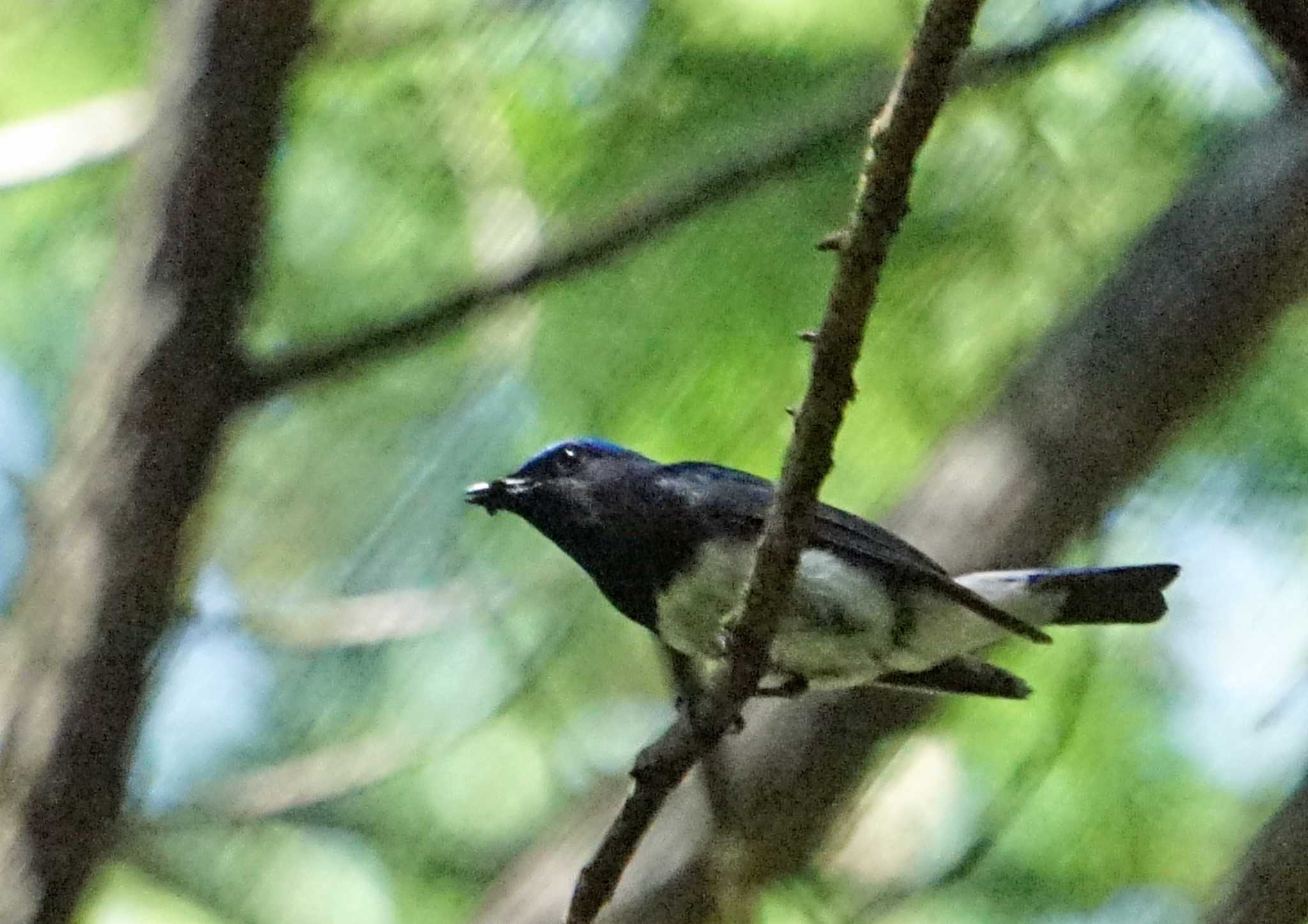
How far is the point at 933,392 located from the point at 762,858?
2.97 ft

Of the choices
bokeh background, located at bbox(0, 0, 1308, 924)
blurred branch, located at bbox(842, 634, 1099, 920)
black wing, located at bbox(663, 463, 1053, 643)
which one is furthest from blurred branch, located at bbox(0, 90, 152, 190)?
blurred branch, located at bbox(842, 634, 1099, 920)

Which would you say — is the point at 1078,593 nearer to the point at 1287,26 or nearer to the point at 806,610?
the point at 806,610

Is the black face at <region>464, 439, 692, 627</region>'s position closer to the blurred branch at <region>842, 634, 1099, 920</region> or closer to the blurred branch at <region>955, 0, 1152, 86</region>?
the blurred branch at <region>842, 634, 1099, 920</region>

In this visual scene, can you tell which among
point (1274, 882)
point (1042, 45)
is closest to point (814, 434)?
point (1274, 882)

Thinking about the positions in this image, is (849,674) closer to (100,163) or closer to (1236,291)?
(1236,291)

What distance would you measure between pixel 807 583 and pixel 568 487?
1.19ft

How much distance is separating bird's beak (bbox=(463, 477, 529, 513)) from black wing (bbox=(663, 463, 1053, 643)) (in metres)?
0.22

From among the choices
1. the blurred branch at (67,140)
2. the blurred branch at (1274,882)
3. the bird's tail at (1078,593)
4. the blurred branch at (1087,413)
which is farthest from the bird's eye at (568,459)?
the blurred branch at (1274,882)

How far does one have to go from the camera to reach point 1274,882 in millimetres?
1567

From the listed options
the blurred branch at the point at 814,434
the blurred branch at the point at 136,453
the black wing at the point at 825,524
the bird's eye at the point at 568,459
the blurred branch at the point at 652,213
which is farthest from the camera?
the bird's eye at the point at 568,459

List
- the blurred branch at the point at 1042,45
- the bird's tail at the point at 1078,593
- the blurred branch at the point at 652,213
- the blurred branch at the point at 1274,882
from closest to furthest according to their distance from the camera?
the blurred branch at the point at 1274,882 < the blurred branch at the point at 652,213 < the bird's tail at the point at 1078,593 < the blurred branch at the point at 1042,45

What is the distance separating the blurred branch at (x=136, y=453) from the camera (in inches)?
68.4

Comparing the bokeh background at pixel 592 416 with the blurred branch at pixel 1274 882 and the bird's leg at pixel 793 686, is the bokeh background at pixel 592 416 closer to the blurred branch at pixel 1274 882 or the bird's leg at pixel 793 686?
the bird's leg at pixel 793 686

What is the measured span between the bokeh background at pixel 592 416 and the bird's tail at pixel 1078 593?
0.81 feet
